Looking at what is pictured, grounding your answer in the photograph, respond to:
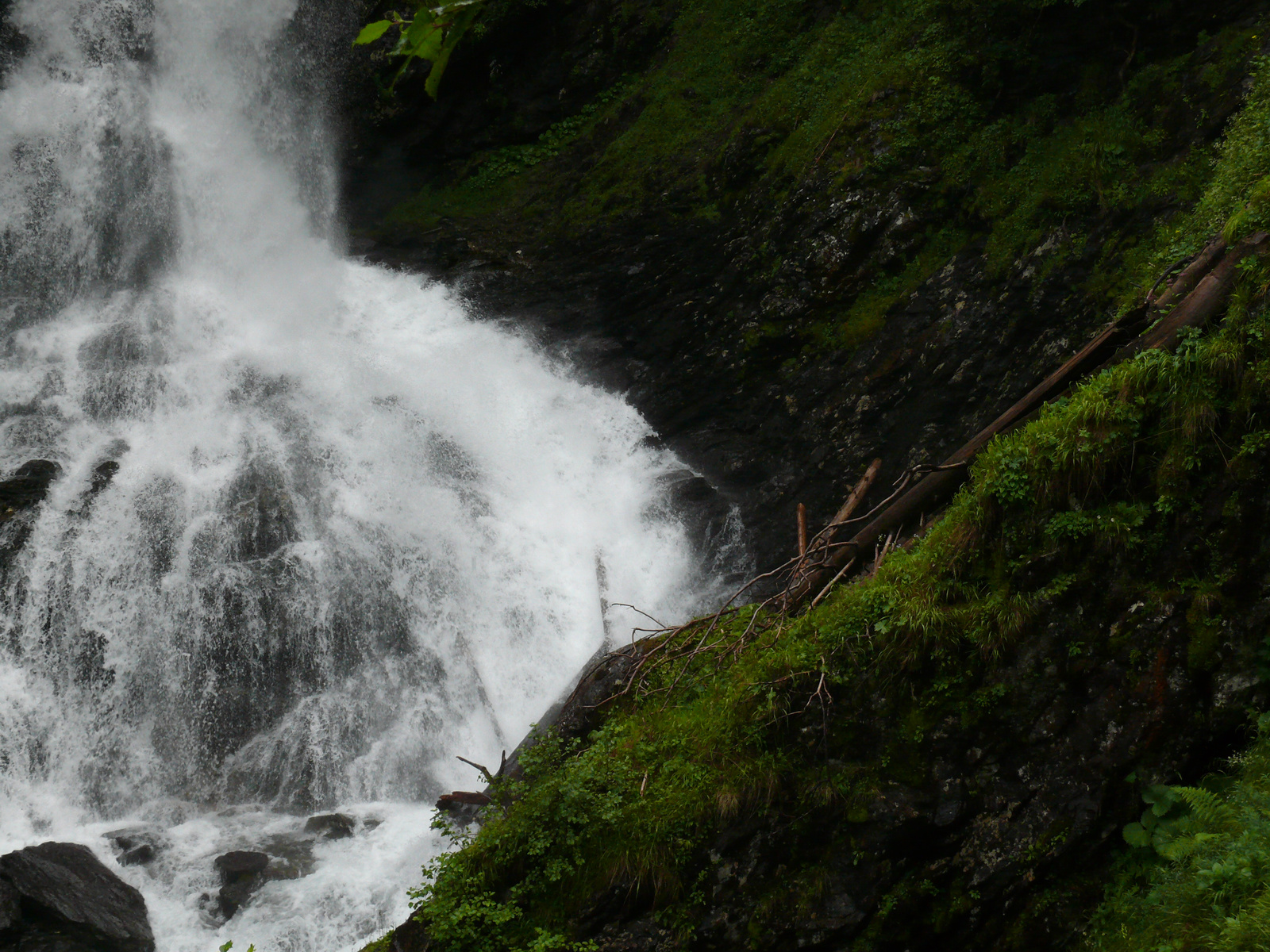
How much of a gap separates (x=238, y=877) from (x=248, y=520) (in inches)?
192

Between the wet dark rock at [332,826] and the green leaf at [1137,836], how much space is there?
7128mm

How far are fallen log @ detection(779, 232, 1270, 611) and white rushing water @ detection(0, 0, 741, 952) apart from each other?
4.45m

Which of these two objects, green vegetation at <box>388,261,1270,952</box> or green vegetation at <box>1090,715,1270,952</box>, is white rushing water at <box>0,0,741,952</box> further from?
green vegetation at <box>1090,715,1270,952</box>

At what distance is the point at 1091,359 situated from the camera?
5.52 metres

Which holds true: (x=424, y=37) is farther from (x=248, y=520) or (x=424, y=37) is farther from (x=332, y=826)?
(x=248, y=520)

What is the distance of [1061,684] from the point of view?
4.34 m

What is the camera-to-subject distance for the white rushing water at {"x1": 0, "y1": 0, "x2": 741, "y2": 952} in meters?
9.15

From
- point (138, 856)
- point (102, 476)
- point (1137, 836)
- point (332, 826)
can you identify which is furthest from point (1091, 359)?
point (102, 476)

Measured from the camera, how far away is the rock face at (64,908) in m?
6.93

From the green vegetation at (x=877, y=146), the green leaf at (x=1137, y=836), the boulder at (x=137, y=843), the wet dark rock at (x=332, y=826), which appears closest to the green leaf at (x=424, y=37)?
the green leaf at (x=1137, y=836)

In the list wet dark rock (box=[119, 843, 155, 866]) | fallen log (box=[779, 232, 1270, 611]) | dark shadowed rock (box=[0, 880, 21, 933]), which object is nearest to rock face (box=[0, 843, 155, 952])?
dark shadowed rock (box=[0, 880, 21, 933])

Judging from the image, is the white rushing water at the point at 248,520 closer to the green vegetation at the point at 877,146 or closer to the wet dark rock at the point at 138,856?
the wet dark rock at the point at 138,856

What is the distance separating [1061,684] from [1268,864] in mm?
1347

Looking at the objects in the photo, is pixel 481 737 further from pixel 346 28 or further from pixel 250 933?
pixel 346 28
